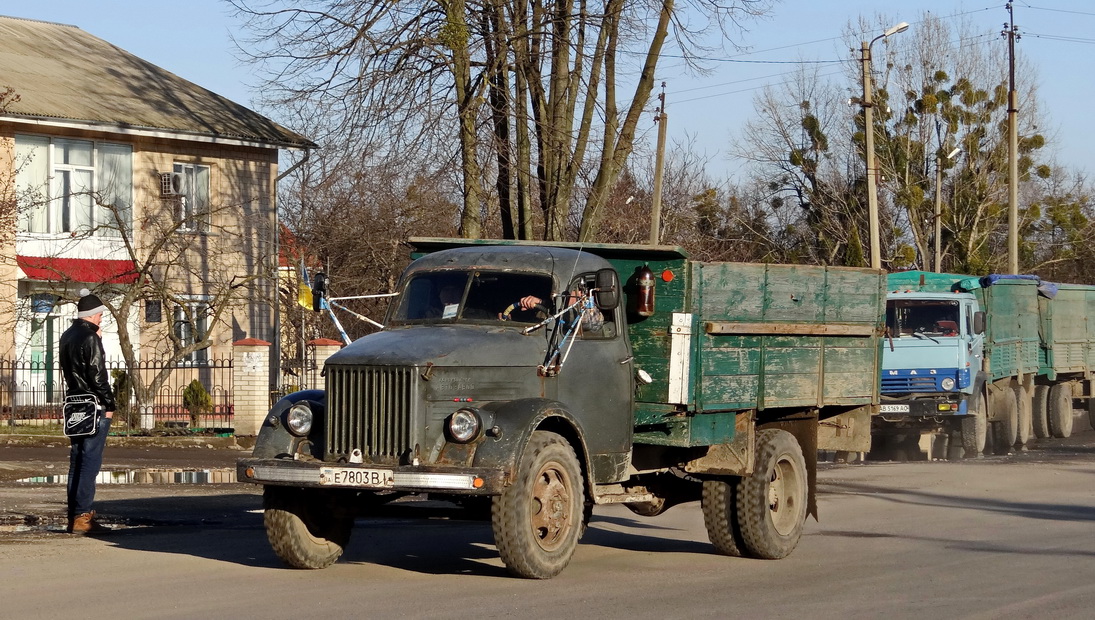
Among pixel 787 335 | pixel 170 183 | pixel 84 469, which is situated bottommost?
pixel 84 469

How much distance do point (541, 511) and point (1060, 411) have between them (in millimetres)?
20862

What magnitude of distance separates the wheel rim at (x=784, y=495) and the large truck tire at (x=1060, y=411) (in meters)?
17.4

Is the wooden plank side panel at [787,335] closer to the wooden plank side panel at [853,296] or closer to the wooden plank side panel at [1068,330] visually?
the wooden plank side panel at [853,296]

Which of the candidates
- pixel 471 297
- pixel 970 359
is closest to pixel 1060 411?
pixel 970 359

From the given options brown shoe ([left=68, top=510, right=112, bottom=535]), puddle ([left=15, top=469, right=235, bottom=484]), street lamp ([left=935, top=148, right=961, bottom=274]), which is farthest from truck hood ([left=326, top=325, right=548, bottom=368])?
street lamp ([left=935, top=148, right=961, bottom=274])

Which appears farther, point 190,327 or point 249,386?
point 190,327

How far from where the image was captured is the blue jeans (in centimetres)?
1116

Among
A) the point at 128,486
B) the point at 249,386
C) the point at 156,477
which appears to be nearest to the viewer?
the point at 128,486

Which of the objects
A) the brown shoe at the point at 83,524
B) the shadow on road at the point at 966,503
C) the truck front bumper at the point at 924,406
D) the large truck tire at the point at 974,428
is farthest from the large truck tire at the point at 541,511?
the large truck tire at the point at 974,428

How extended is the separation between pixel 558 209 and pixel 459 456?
1526 centimetres

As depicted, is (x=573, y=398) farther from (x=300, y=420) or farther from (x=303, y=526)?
(x=303, y=526)

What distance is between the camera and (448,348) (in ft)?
29.7

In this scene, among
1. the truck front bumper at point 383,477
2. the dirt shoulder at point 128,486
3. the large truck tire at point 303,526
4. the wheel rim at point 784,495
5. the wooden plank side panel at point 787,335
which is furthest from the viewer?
the dirt shoulder at point 128,486

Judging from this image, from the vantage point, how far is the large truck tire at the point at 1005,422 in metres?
24.1
